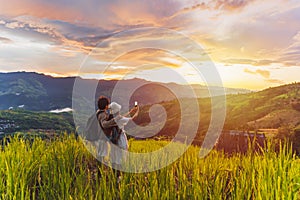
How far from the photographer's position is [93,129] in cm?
479

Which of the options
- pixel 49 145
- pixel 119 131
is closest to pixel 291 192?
pixel 119 131

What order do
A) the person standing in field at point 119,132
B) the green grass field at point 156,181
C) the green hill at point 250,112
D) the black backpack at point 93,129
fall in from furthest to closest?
the green hill at point 250,112
the black backpack at point 93,129
the person standing in field at point 119,132
the green grass field at point 156,181

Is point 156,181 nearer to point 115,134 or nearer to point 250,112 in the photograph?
point 115,134

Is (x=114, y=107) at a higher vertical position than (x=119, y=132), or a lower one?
higher

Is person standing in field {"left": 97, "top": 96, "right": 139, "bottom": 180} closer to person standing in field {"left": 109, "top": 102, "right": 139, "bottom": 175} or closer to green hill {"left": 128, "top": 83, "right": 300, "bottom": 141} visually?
person standing in field {"left": 109, "top": 102, "right": 139, "bottom": 175}

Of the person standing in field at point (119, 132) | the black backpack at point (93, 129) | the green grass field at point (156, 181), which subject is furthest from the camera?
the black backpack at point (93, 129)

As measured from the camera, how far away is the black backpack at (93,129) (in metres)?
4.77

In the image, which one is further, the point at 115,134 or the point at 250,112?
the point at 250,112

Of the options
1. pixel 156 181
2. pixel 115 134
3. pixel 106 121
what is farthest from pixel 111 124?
pixel 156 181

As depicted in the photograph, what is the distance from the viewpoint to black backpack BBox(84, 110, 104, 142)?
477cm

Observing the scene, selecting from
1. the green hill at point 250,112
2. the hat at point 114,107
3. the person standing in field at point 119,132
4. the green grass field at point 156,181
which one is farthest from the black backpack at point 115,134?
the green hill at point 250,112

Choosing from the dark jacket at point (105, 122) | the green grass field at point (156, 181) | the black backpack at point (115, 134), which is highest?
the dark jacket at point (105, 122)

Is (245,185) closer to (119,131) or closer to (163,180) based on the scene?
(163,180)

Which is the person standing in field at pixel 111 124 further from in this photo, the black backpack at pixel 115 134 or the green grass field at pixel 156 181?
the green grass field at pixel 156 181
